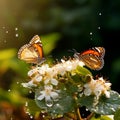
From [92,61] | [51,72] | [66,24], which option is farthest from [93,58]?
[66,24]

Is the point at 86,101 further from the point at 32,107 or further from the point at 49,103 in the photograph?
the point at 32,107

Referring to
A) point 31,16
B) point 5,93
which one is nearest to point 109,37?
point 31,16

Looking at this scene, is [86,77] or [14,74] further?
[14,74]

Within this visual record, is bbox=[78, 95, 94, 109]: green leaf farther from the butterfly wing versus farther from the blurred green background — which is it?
the blurred green background

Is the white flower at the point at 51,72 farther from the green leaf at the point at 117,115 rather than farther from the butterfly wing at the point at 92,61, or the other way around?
the green leaf at the point at 117,115

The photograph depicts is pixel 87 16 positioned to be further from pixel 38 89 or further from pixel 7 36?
pixel 38 89

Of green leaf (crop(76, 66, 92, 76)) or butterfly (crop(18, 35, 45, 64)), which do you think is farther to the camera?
butterfly (crop(18, 35, 45, 64))

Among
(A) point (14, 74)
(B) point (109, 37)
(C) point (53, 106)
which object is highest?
(B) point (109, 37)

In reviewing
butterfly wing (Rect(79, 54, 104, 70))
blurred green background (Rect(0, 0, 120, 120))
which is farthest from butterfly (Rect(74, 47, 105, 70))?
blurred green background (Rect(0, 0, 120, 120))
